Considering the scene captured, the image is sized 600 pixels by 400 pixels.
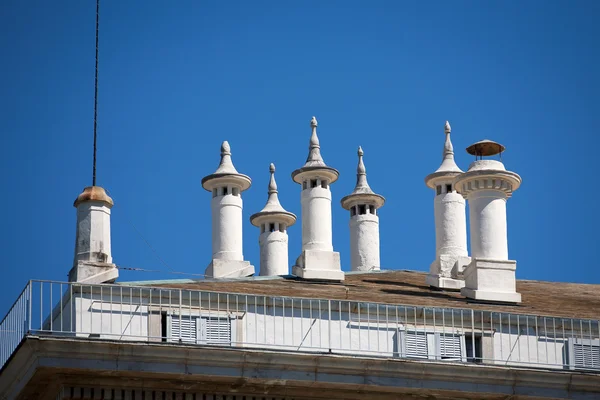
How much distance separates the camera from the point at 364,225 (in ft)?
180

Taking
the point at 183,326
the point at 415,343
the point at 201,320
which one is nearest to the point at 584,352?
the point at 415,343

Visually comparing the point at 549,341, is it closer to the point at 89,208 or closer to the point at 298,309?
the point at 298,309

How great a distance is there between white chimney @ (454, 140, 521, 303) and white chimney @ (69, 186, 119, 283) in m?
8.36

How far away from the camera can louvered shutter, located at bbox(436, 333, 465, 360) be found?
4094 centimetres

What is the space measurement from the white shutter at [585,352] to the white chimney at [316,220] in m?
7.06

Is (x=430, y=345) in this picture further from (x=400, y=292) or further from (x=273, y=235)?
(x=273, y=235)

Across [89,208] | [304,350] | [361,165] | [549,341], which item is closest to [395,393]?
[304,350]

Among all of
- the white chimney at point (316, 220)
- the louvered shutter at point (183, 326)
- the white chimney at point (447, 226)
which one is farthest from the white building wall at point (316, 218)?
the louvered shutter at point (183, 326)

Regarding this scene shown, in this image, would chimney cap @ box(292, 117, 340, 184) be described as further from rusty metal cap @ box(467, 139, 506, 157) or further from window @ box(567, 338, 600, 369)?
window @ box(567, 338, 600, 369)

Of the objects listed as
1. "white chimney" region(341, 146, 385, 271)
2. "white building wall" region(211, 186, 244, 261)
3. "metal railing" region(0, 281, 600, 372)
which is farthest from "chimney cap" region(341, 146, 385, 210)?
"metal railing" region(0, 281, 600, 372)

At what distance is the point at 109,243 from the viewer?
41781 mm

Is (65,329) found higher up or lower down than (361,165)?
lower down

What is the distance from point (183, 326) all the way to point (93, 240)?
3.07 meters

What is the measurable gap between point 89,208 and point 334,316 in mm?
5399
